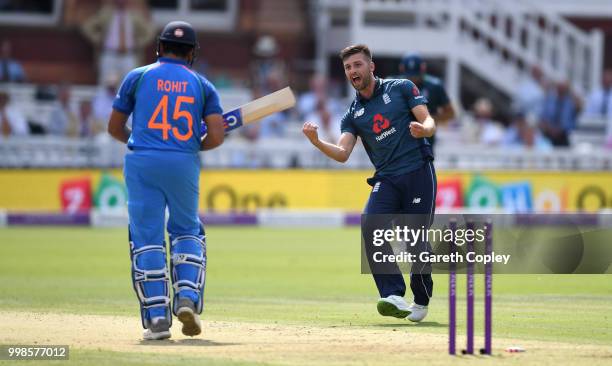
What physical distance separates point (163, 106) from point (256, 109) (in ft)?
3.12

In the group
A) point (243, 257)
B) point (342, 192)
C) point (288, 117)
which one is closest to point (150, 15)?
point (288, 117)

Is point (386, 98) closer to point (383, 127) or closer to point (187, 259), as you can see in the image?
point (383, 127)

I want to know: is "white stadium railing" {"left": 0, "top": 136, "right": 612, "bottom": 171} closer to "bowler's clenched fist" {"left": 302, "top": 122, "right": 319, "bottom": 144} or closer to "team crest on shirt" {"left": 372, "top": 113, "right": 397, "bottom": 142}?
"team crest on shirt" {"left": 372, "top": 113, "right": 397, "bottom": 142}

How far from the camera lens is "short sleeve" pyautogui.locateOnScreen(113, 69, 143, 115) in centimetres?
804

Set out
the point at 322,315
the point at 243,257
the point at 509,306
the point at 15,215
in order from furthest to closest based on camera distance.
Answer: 1. the point at 15,215
2. the point at 243,257
3. the point at 509,306
4. the point at 322,315

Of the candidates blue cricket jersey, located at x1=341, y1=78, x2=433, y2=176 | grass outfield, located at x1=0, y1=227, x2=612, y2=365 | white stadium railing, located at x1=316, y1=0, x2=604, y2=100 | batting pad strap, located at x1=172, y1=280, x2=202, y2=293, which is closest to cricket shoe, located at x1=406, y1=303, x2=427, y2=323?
grass outfield, located at x1=0, y1=227, x2=612, y2=365

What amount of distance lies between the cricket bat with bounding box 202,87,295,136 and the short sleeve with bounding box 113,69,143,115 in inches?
28.7

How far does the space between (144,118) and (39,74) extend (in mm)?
17671

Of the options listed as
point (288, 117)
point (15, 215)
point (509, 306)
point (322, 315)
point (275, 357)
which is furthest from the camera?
point (288, 117)

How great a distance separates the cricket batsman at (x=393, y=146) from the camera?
916 centimetres

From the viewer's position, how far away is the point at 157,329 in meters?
7.96

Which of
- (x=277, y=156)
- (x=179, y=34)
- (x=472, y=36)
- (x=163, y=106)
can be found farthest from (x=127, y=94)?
(x=472, y=36)

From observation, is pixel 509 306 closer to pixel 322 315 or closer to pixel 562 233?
pixel 562 233

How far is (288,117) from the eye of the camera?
24.2 metres
